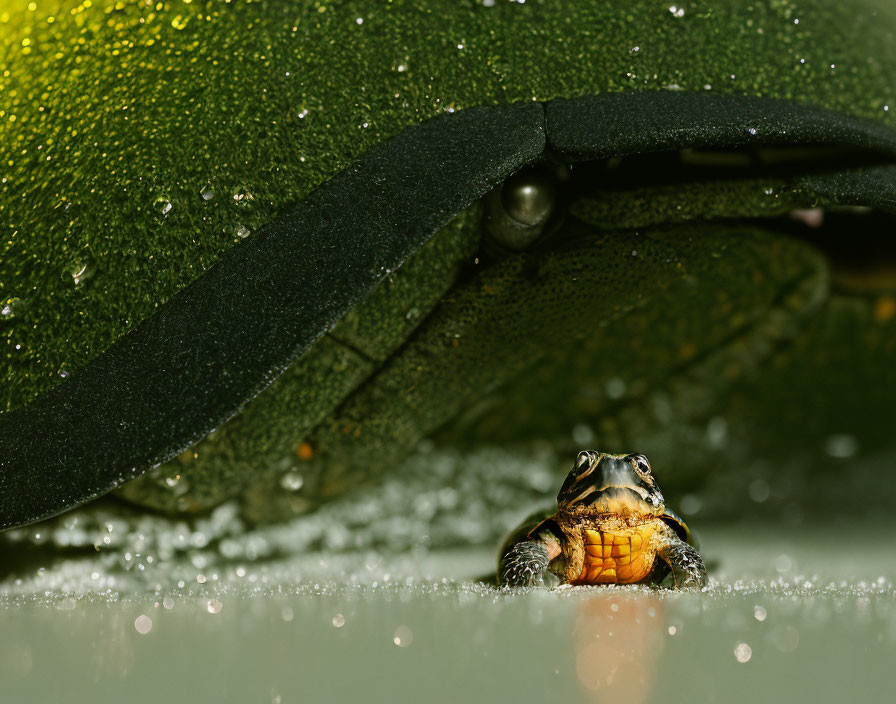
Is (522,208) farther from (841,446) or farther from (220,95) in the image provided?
(841,446)

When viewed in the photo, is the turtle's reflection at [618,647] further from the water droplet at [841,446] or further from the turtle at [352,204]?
the water droplet at [841,446]

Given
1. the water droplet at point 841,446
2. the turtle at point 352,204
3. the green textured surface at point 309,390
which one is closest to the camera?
the turtle at point 352,204

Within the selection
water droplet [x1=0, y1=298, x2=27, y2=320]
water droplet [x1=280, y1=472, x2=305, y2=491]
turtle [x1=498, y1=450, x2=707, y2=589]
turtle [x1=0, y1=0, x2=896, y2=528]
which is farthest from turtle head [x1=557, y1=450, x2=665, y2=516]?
water droplet [x1=0, y1=298, x2=27, y2=320]

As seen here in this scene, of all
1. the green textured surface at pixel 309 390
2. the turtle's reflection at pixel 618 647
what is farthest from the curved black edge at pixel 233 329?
the turtle's reflection at pixel 618 647

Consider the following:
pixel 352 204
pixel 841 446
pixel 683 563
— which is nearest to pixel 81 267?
pixel 352 204

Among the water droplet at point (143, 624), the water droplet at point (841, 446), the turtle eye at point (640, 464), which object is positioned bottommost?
the water droplet at point (143, 624)

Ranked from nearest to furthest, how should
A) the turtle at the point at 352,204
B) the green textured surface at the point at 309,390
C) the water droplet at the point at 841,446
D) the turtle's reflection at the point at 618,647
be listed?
the turtle's reflection at the point at 618,647 < the turtle at the point at 352,204 < the green textured surface at the point at 309,390 < the water droplet at the point at 841,446

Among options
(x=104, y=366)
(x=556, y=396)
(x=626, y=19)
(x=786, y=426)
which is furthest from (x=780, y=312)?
(x=104, y=366)

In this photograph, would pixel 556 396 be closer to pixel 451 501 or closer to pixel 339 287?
pixel 451 501

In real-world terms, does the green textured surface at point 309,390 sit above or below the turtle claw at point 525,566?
above
